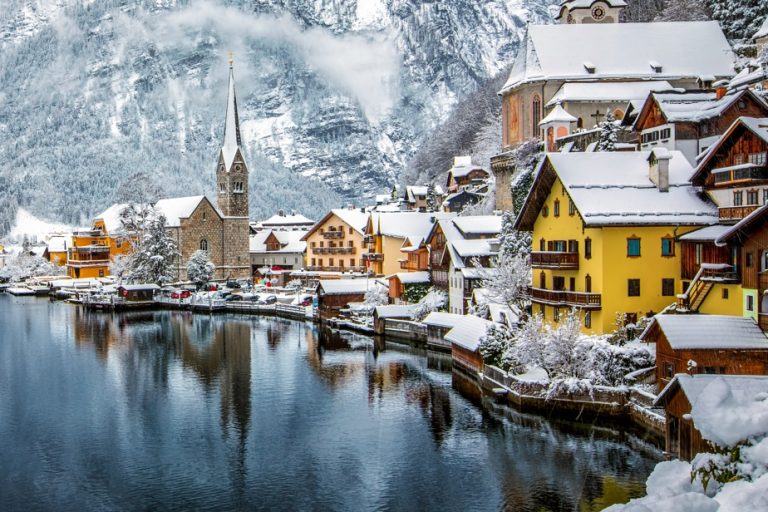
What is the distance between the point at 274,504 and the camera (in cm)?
2431

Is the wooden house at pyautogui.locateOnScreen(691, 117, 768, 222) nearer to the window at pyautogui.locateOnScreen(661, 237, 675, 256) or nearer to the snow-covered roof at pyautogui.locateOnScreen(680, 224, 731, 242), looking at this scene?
the snow-covered roof at pyautogui.locateOnScreen(680, 224, 731, 242)

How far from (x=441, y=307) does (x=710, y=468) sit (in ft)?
161

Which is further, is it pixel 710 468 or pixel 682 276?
pixel 682 276

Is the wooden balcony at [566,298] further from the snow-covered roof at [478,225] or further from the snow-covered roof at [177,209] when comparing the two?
the snow-covered roof at [177,209]

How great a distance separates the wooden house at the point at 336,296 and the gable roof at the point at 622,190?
29053mm

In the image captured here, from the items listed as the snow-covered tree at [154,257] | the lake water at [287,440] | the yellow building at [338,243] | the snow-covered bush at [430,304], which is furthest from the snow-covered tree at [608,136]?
Answer: the snow-covered tree at [154,257]

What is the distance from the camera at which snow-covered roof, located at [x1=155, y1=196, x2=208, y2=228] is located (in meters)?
103

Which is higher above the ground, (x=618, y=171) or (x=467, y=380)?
(x=618, y=171)

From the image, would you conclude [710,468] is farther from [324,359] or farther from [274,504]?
[324,359]

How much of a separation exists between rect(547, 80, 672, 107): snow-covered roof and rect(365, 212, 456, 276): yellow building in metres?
16.1

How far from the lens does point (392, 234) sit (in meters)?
75.4

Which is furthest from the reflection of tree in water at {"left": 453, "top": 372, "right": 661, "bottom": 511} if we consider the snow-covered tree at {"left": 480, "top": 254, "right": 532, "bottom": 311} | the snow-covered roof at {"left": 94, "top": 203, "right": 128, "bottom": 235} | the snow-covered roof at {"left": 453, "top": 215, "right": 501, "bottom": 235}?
the snow-covered roof at {"left": 94, "top": 203, "right": 128, "bottom": 235}

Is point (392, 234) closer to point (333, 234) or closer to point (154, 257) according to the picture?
point (333, 234)

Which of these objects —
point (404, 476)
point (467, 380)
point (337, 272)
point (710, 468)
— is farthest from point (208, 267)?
point (710, 468)
